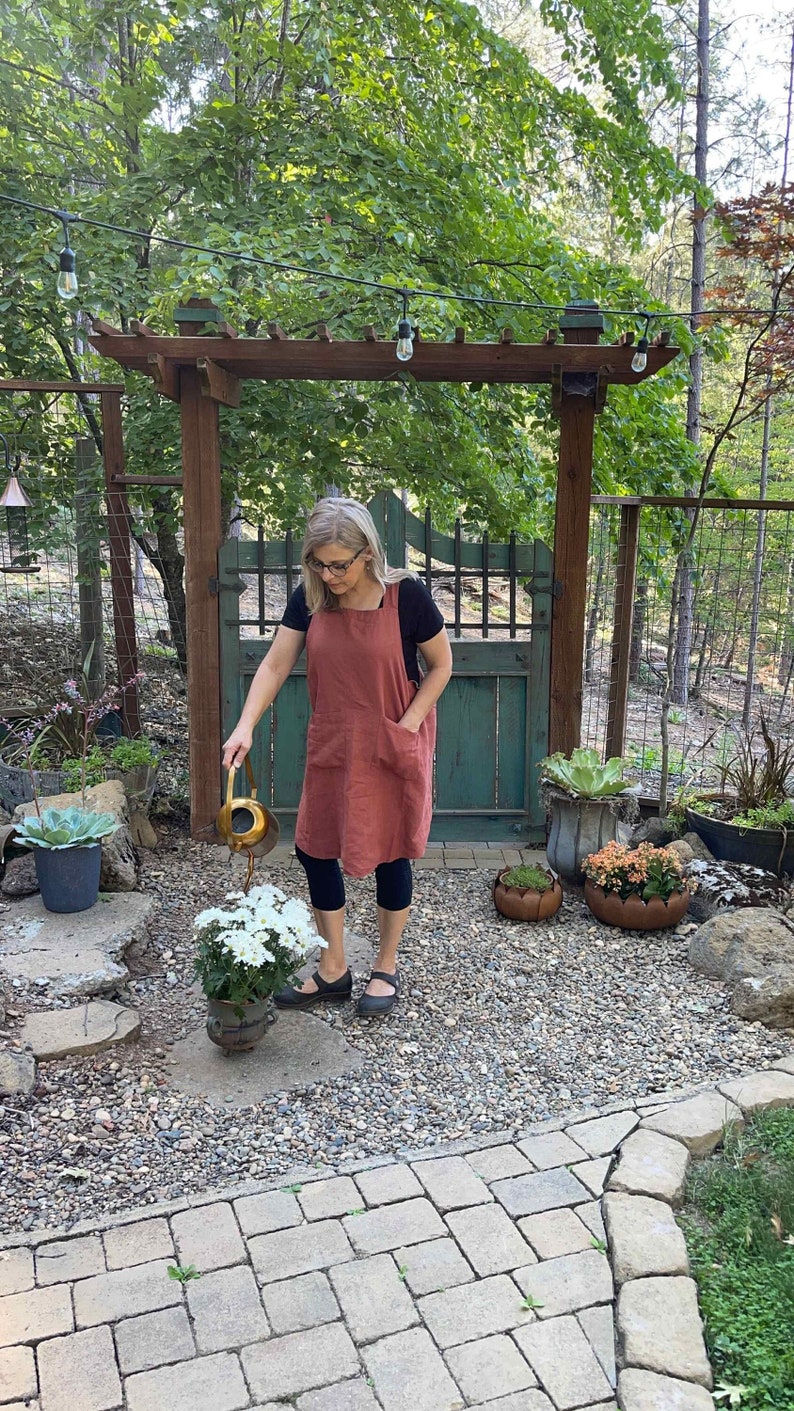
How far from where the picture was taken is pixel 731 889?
12.7ft

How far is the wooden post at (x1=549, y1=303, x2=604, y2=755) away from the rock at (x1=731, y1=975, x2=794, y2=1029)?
1713 millimetres

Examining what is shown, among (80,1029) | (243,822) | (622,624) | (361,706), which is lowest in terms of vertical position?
(80,1029)

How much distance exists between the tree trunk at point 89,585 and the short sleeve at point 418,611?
2685mm

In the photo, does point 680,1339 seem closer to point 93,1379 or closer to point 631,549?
point 93,1379

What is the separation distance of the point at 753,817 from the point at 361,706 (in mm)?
2308

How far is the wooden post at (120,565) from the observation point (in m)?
4.93

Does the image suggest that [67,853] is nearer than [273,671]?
No

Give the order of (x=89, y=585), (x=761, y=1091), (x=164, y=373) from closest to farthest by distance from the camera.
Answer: (x=761, y=1091) < (x=164, y=373) < (x=89, y=585)

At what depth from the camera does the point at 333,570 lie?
2635 mm

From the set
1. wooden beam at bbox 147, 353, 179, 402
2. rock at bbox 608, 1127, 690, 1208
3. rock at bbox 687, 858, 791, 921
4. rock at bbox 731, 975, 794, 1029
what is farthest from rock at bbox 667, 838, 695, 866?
wooden beam at bbox 147, 353, 179, 402

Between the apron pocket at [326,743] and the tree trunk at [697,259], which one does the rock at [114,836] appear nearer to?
the apron pocket at [326,743]

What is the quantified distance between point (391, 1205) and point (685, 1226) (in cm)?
68

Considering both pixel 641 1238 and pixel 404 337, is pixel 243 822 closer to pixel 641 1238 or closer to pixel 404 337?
pixel 641 1238

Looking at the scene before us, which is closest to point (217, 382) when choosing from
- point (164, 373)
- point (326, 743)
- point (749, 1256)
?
point (164, 373)
